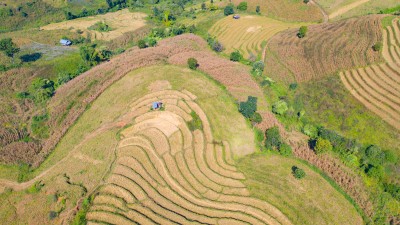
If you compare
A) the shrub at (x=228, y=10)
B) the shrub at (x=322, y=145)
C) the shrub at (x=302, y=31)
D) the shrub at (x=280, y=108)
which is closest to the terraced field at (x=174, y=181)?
the shrub at (x=280, y=108)

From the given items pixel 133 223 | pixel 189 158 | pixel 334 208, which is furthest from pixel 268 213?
pixel 133 223

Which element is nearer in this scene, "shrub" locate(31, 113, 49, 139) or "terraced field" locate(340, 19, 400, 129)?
"shrub" locate(31, 113, 49, 139)

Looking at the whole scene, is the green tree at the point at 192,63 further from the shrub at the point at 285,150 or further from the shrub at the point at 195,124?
the shrub at the point at 285,150

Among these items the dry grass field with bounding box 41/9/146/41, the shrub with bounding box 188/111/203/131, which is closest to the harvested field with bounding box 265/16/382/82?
Answer: the shrub with bounding box 188/111/203/131

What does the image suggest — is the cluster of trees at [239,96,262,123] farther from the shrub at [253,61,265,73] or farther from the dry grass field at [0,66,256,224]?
the shrub at [253,61,265,73]

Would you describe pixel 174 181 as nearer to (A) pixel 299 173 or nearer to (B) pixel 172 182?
(B) pixel 172 182
